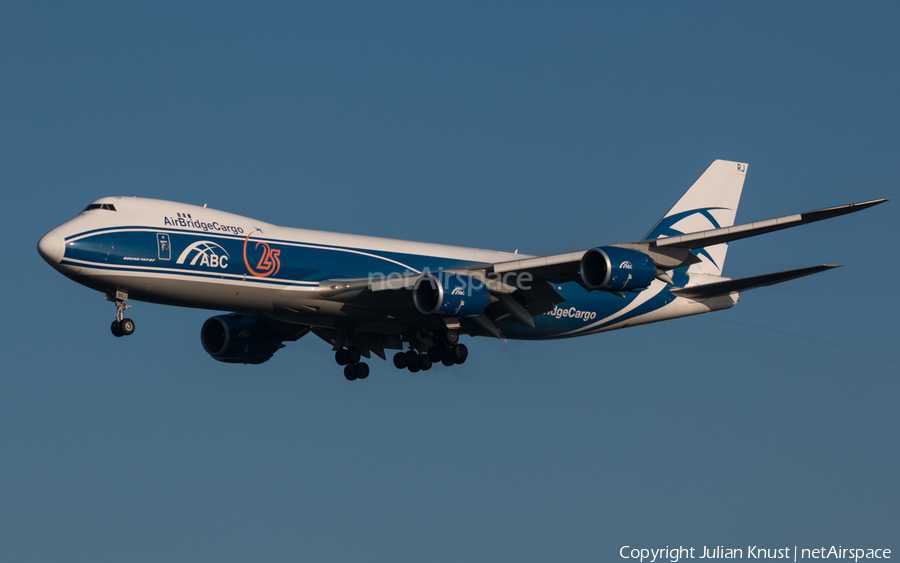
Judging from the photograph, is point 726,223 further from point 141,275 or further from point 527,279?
point 141,275

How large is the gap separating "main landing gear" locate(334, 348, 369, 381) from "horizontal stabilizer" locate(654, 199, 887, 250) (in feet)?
47.2

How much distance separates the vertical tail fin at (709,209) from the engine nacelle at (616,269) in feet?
36.5

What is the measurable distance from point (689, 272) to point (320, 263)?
17.3 m

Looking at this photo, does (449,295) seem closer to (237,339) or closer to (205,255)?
(205,255)

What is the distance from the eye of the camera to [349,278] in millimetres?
37625

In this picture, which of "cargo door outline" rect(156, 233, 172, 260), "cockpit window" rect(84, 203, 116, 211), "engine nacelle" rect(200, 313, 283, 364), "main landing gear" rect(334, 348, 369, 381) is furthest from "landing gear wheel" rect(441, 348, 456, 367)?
"cockpit window" rect(84, 203, 116, 211)

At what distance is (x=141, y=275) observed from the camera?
33969 mm

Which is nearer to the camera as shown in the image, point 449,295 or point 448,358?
point 449,295

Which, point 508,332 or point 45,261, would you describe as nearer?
point 45,261

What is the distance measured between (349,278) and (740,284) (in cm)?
1456

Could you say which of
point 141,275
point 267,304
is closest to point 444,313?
point 267,304

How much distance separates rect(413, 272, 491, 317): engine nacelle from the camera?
35.7 m

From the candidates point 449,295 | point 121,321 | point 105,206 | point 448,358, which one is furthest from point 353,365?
point 105,206

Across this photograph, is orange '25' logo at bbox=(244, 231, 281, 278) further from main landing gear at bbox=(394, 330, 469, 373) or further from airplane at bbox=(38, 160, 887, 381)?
main landing gear at bbox=(394, 330, 469, 373)
